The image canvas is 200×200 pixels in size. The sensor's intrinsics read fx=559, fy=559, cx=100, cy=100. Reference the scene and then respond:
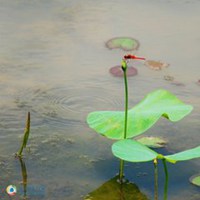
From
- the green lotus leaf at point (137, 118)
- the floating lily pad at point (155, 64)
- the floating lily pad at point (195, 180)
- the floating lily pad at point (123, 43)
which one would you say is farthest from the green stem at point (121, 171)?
the floating lily pad at point (123, 43)

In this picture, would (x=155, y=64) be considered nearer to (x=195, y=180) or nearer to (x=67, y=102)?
(x=67, y=102)

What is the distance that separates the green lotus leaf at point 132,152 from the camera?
4.89 feet

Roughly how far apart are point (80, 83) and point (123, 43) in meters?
0.46

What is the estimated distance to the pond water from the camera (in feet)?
6.09

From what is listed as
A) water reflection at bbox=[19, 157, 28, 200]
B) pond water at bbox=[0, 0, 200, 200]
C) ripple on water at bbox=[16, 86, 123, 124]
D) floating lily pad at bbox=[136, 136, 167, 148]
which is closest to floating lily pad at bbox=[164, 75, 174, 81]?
pond water at bbox=[0, 0, 200, 200]

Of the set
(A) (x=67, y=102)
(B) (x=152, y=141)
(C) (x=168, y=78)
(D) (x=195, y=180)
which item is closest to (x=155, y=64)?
(C) (x=168, y=78)

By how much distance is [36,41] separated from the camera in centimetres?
289

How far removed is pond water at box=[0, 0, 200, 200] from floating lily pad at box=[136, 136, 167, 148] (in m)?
0.03

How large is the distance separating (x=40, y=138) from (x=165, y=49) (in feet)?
3.52

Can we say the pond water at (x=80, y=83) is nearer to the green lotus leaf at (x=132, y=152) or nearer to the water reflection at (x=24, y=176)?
the water reflection at (x=24, y=176)

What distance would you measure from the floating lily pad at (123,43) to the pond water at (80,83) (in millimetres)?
37

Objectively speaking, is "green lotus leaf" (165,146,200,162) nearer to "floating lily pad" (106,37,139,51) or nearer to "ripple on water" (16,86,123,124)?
"ripple on water" (16,86,123,124)

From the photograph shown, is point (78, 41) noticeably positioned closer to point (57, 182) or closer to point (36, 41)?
point (36, 41)

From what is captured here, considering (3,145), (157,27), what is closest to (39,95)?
(3,145)
